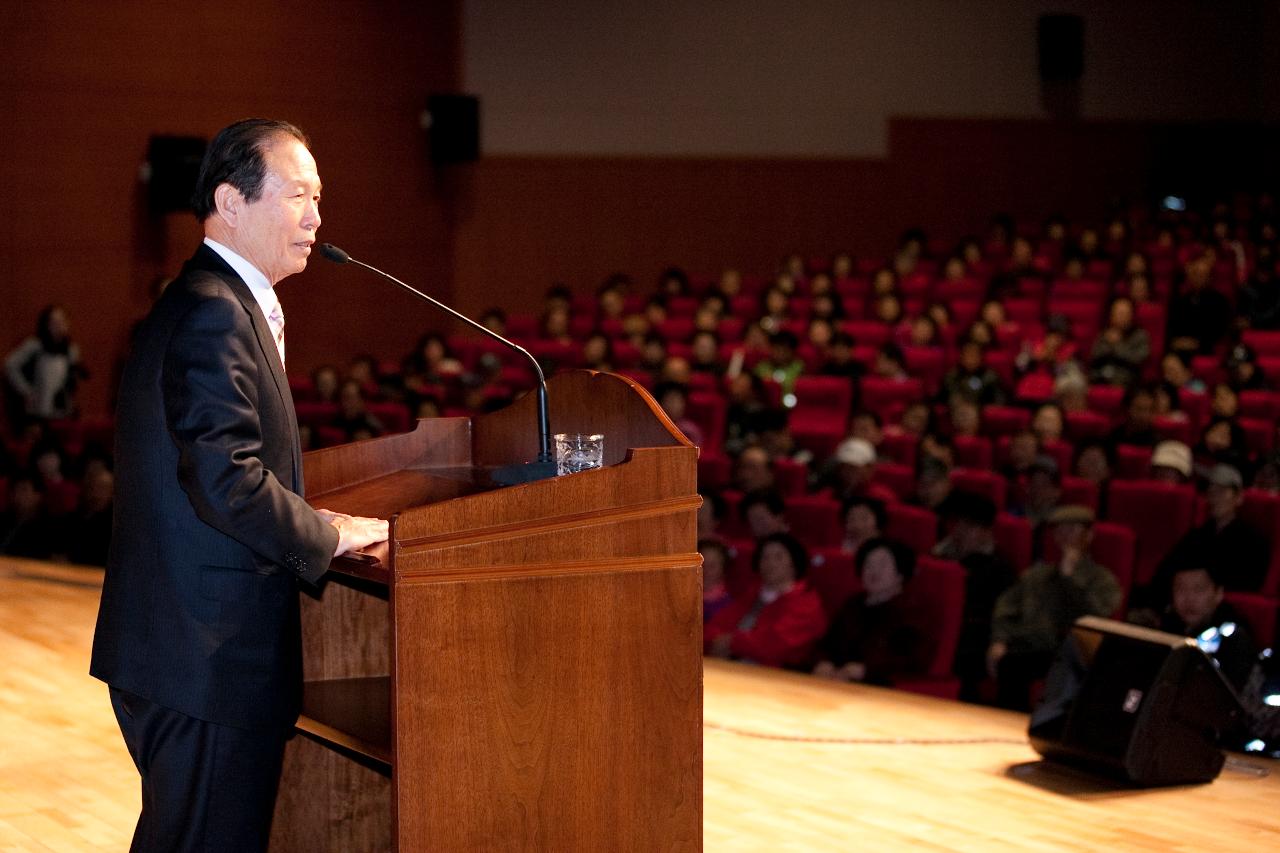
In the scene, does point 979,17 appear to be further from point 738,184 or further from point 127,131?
point 127,131

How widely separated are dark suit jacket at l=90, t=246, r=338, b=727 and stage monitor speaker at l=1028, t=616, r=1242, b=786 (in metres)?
0.97

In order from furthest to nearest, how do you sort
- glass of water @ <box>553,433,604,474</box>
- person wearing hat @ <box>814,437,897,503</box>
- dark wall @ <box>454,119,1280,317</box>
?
dark wall @ <box>454,119,1280,317</box>
person wearing hat @ <box>814,437,897,503</box>
glass of water @ <box>553,433,604,474</box>

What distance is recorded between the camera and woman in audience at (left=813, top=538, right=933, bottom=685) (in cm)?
242

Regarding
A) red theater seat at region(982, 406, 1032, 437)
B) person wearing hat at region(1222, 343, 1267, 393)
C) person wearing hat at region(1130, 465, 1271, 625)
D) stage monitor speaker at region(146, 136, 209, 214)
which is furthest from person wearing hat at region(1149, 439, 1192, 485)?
stage monitor speaker at region(146, 136, 209, 214)

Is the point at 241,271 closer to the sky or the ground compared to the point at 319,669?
closer to the sky

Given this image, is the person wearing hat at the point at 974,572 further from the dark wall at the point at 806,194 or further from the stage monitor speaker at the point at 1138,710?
the dark wall at the point at 806,194

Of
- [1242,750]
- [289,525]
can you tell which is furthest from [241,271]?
[1242,750]

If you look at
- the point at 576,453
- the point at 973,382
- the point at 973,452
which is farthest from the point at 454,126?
the point at 576,453

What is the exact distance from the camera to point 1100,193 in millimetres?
7398

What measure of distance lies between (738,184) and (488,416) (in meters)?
5.10

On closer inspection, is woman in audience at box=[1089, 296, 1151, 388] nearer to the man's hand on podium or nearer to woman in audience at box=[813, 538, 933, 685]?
woman in audience at box=[813, 538, 933, 685]

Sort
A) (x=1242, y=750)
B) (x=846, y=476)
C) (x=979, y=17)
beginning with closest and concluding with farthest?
1. (x=1242, y=750)
2. (x=846, y=476)
3. (x=979, y=17)

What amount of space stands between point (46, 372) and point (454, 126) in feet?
5.58

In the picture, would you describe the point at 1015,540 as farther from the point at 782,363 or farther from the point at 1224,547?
the point at 782,363
